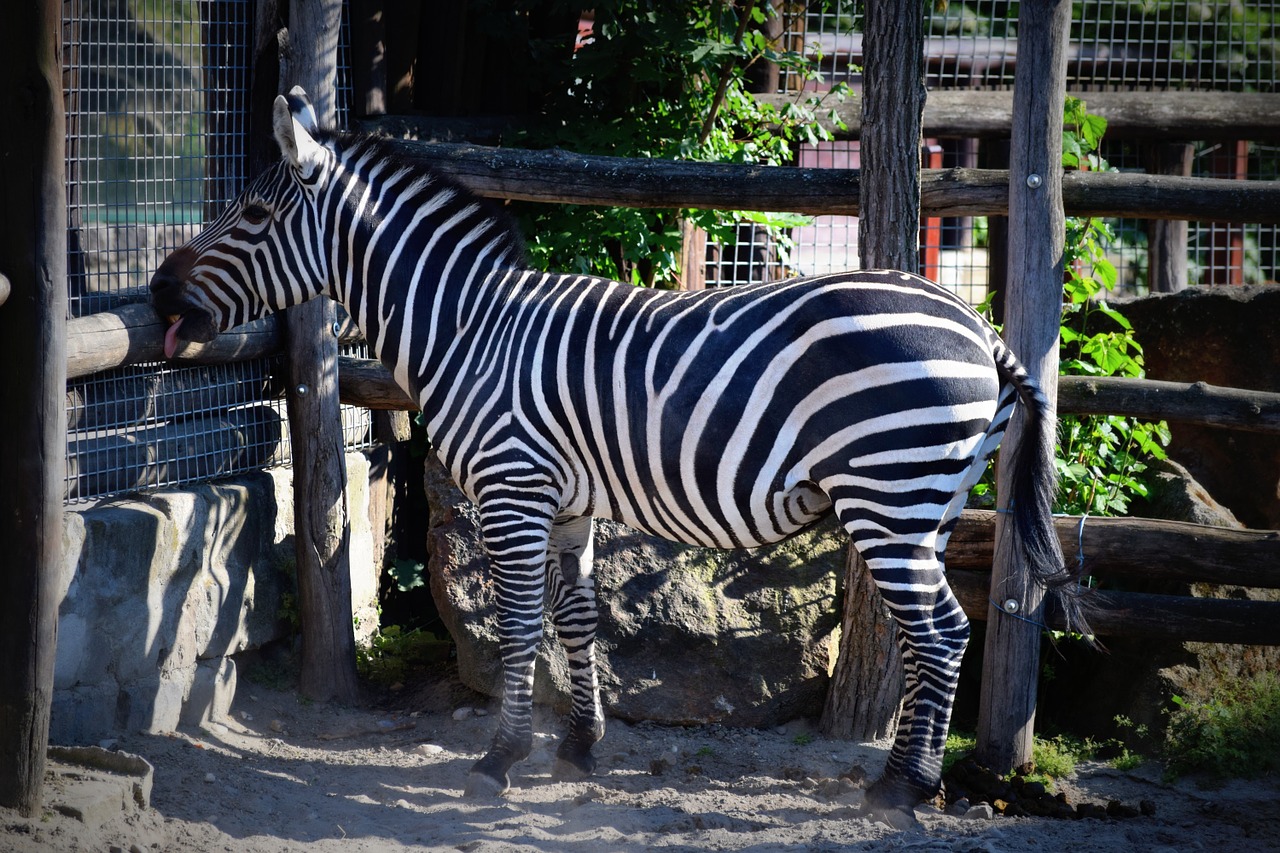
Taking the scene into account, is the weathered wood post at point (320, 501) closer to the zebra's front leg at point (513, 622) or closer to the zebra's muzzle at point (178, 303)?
the zebra's muzzle at point (178, 303)

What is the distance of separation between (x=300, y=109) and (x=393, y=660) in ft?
9.04

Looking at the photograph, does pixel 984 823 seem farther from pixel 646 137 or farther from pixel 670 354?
pixel 646 137

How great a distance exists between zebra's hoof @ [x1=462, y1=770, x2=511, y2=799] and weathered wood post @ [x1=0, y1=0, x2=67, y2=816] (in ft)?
4.88

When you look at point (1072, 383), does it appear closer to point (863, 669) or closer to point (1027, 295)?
point (1027, 295)

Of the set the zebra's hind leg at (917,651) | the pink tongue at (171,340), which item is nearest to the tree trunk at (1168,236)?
the zebra's hind leg at (917,651)

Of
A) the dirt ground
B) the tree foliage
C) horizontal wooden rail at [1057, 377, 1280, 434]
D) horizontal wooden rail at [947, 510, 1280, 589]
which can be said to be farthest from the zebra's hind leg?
the tree foliage

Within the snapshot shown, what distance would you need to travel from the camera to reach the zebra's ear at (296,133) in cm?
384

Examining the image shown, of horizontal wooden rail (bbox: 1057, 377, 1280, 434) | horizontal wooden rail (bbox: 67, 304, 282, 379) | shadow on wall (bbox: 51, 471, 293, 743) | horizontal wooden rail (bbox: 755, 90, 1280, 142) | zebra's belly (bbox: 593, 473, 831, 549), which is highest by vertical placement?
horizontal wooden rail (bbox: 755, 90, 1280, 142)

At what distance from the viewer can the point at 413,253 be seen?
4.11 metres

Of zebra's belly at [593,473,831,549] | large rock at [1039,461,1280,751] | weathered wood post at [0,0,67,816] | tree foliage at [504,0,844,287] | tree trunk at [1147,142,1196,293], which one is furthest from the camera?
tree trunk at [1147,142,1196,293]

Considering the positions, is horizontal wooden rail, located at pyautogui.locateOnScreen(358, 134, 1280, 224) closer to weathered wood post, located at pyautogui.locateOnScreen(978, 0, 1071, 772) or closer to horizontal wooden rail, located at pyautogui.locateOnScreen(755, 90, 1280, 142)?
weathered wood post, located at pyautogui.locateOnScreen(978, 0, 1071, 772)

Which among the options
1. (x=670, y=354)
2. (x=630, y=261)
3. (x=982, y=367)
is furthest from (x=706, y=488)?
(x=630, y=261)

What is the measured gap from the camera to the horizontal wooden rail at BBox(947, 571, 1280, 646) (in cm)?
430

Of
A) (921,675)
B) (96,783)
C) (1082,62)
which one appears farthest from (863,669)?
(1082,62)
